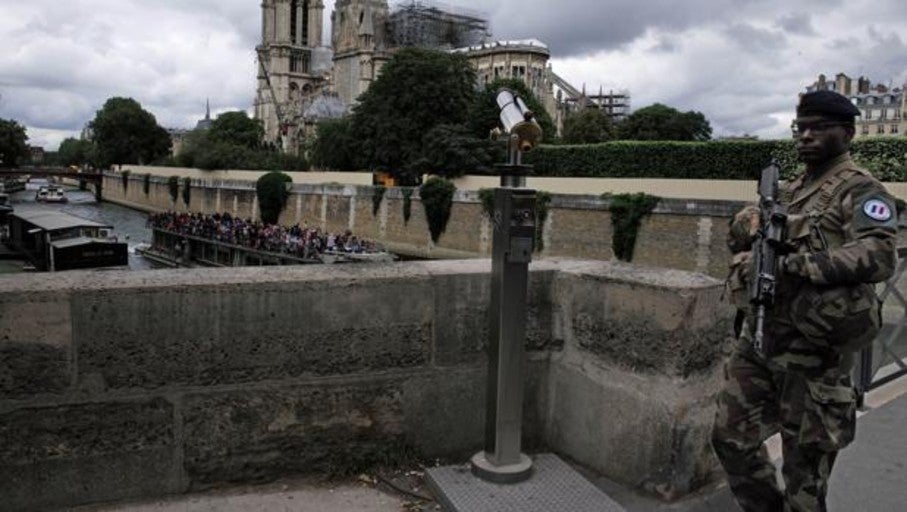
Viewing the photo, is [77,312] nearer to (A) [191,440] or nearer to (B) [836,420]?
(A) [191,440]

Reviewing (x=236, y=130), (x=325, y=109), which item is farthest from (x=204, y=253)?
(x=325, y=109)

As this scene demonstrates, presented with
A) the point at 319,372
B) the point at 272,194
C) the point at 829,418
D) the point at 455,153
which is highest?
the point at 455,153

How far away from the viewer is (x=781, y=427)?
250cm

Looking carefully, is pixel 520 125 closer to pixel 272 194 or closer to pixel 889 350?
pixel 889 350

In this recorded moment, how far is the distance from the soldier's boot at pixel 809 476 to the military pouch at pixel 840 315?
1.13 feet

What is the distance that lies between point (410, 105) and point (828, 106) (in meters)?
46.8

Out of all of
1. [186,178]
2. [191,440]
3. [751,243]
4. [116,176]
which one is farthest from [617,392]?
[116,176]

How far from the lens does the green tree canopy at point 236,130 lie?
293 feet

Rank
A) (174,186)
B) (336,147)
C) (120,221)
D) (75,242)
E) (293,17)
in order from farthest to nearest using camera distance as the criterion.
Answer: (293,17)
(174,186)
(120,221)
(336,147)
(75,242)

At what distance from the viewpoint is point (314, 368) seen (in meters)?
3.07

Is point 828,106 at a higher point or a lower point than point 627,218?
higher

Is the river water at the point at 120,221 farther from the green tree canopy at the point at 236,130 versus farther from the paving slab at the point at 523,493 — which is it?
the paving slab at the point at 523,493

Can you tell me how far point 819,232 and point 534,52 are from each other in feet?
295

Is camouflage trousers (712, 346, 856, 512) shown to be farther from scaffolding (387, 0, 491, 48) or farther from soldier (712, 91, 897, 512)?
scaffolding (387, 0, 491, 48)
